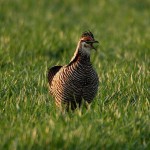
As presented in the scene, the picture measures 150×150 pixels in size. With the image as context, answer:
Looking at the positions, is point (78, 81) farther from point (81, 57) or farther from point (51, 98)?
point (51, 98)

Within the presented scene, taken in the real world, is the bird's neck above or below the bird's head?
below

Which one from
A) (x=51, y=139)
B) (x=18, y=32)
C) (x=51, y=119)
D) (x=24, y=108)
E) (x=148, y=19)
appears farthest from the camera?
(x=148, y=19)

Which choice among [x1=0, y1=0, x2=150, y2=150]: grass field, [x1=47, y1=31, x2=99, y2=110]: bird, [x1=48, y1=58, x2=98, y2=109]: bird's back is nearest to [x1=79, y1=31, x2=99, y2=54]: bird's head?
[x1=47, y1=31, x2=99, y2=110]: bird

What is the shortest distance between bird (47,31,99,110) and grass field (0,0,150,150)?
0.14m

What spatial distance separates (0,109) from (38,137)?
116 centimetres

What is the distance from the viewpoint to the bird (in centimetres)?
582

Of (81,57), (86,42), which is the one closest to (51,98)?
(81,57)

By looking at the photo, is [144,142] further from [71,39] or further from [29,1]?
[29,1]

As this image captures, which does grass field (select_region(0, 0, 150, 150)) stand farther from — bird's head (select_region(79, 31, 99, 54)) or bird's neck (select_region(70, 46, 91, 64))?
bird's head (select_region(79, 31, 99, 54))

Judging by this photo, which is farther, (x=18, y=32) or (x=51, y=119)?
(x=18, y=32)

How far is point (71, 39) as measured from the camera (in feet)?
38.1

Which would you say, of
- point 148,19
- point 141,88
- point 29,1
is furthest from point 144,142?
point 29,1

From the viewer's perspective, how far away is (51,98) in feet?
21.9

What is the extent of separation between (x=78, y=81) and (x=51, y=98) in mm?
946
